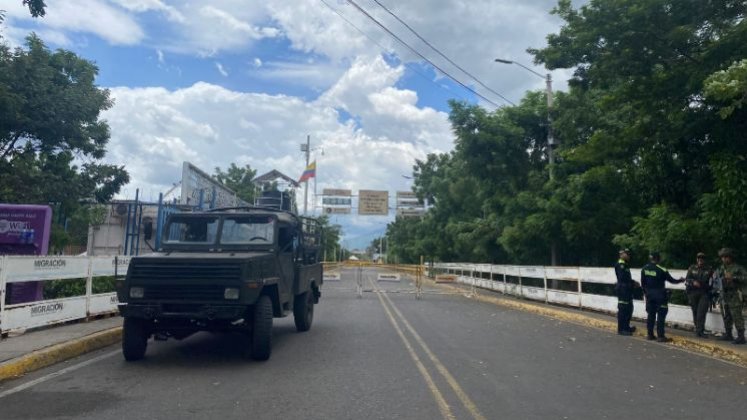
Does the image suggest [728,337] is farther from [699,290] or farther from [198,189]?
[198,189]

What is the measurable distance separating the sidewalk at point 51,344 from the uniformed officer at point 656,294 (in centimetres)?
→ 1033

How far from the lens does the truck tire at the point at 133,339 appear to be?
28.1ft

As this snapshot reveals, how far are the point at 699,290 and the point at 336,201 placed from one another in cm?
4317

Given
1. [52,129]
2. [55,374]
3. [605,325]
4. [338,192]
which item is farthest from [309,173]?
[55,374]

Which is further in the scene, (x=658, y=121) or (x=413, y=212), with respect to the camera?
(x=413, y=212)

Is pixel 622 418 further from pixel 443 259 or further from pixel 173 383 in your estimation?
pixel 443 259

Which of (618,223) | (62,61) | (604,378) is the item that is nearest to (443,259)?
(618,223)

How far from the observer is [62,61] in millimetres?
19734

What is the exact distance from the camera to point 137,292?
8383 mm

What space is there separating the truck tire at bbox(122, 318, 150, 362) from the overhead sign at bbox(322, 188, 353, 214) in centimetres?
4447

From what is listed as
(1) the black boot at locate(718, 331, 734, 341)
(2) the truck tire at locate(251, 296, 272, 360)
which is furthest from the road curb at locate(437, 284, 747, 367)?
(2) the truck tire at locate(251, 296, 272, 360)

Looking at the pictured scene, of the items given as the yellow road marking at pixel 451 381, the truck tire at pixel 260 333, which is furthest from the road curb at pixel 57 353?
the yellow road marking at pixel 451 381

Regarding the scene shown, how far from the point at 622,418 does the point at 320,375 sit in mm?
3751

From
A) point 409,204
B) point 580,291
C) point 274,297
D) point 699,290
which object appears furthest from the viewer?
point 409,204
